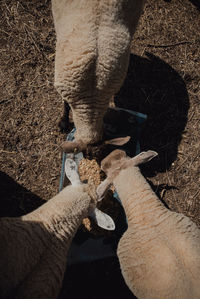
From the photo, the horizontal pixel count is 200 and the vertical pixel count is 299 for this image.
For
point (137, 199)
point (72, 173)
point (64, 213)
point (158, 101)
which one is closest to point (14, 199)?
point (72, 173)

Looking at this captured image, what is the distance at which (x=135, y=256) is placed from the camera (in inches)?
70.0

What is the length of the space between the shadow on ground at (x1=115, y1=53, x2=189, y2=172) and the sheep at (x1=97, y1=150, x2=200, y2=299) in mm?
985

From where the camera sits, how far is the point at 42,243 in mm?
1654

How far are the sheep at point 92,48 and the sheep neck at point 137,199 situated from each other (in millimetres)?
697

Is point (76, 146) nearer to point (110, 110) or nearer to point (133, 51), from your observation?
point (110, 110)

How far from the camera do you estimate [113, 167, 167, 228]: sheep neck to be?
1.95m

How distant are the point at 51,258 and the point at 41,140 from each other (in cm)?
169

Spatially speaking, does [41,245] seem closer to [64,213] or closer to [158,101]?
[64,213]

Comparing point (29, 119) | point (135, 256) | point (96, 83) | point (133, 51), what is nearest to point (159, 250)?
point (135, 256)

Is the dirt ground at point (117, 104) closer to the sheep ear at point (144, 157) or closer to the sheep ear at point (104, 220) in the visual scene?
Answer: the sheep ear at point (144, 157)

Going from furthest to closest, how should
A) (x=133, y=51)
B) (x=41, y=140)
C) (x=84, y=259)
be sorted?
1. (x=133, y=51)
2. (x=41, y=140)
3. (x=84, y=259)

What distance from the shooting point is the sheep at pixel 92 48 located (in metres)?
1.64

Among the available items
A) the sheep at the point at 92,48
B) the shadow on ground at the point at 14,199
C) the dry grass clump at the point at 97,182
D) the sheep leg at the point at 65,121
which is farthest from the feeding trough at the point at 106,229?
the sheep at the point at 92,48

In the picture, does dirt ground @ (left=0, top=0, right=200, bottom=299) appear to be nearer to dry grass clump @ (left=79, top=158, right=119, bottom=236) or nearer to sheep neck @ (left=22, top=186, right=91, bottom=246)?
dry grass clump @ (left=79, top=158, right=119, bottom=236)
